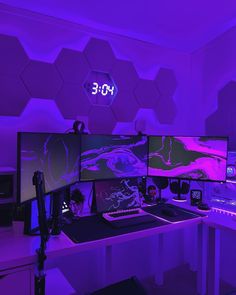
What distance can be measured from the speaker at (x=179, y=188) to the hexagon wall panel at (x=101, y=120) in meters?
0.79

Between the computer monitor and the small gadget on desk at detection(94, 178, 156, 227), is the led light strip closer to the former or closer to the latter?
the small gadget on desk at detection(94, 178, 156, 227)

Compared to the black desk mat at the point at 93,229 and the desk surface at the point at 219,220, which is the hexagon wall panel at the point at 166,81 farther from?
the black desk mat at the point at 93,229

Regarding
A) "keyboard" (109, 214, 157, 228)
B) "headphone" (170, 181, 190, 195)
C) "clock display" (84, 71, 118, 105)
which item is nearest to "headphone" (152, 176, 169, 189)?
"headphone" (170, 181, 190, 195)

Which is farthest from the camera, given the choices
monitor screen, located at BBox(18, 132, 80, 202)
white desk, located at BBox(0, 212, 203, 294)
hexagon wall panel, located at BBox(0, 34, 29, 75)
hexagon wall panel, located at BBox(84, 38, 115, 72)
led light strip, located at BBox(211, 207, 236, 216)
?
hexagon wall panel, located at BBox(84, 38, 115, 72)

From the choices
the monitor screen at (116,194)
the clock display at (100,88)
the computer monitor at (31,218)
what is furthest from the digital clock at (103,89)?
the computer monitor at (31,218)

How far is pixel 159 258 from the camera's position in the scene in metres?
2.62

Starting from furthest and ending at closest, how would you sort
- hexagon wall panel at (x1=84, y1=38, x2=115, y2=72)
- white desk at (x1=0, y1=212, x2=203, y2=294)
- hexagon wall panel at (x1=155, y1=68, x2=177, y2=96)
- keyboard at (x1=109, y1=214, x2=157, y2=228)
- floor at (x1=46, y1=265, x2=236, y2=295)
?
hexagon wall panel at (x1=155, y1=68, x2=177, y2=96)
floor at (x1=46, y1=265, x2=236, y2=295)
hexagon wall panel at (x1=84, y1=38, x2=115, y2=72)
keyboard at (x1=109, y1=214, x2=157, y2=228)
white desk at (x1=0, y1=212, x2=203, y2=294)

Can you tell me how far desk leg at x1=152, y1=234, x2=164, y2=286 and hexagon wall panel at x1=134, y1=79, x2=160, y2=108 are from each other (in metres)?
1.29

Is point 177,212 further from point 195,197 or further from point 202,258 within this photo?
point 202,258

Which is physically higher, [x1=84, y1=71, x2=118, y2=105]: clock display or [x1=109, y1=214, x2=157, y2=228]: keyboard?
[x1=84, y1=71, x2=118, y2=105]: clock display

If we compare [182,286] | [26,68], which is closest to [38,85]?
[26,68]

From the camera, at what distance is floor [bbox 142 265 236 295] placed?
2.43 metres

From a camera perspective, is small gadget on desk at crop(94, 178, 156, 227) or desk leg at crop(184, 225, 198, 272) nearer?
small gadget on desk at crop(94, 178, 156, 227)

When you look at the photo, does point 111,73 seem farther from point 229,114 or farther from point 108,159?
point 229,114
